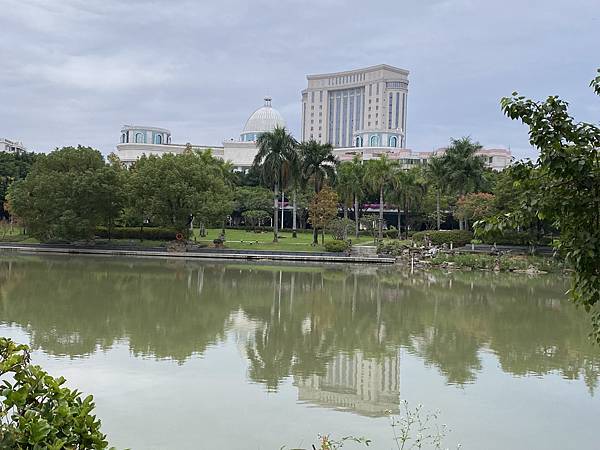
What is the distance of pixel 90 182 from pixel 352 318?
28373 millimetres

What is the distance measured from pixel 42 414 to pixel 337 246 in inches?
1555

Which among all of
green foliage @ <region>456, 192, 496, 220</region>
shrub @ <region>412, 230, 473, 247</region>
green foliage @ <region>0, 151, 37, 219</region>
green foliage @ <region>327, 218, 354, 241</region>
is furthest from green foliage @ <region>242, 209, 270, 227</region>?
green foliage @ <region>456, 192, 496, 220</region>

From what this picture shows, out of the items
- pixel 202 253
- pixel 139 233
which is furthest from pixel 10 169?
pixel 202 253

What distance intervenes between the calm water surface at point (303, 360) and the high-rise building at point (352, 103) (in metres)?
114

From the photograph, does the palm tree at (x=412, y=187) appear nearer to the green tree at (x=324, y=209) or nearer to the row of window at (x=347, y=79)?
the green tree at (x=324, y=209)

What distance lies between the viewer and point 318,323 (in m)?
17.2

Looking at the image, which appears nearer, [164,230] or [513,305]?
[513,305]

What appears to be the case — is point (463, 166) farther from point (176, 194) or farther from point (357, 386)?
point (357, 386)

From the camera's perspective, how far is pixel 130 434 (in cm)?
786

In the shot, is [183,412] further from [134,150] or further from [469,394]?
[134,150]

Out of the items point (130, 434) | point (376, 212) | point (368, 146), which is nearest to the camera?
point (130, 434)

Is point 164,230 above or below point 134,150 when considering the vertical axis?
below

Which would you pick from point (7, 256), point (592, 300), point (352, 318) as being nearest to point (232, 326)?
point (352, 318)

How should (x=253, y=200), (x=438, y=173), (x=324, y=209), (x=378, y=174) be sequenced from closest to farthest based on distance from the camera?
(x=324, y=209) → (x=438, y=173) → (x=378, y=174) → (x=253, y=200)
